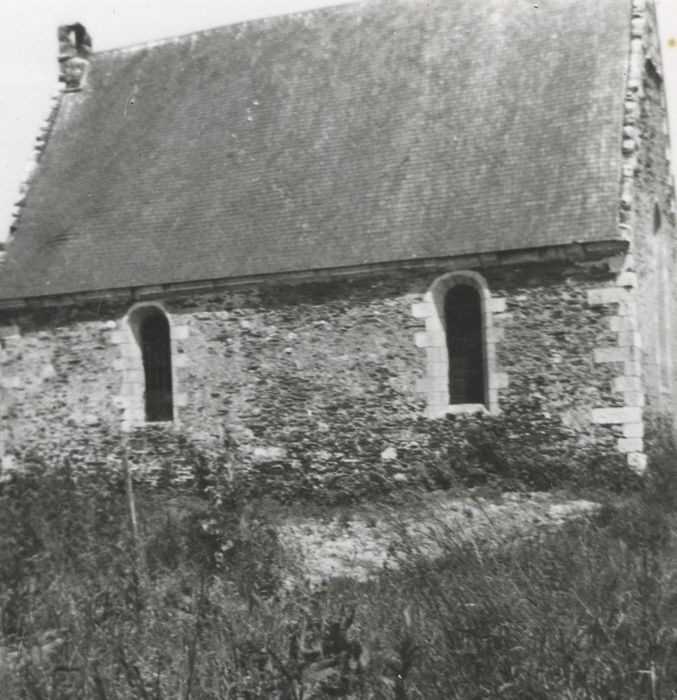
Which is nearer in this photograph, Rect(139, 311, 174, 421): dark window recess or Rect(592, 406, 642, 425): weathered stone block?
Rect(592, 406, 642, 425): weathered stone block

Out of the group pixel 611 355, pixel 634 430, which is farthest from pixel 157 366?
pixel 634 430

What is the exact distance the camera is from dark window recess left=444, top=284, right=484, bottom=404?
12656mm

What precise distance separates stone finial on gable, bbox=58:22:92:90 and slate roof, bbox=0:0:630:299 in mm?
534

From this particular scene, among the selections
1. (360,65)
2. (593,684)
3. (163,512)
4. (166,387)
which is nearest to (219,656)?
(593,684)

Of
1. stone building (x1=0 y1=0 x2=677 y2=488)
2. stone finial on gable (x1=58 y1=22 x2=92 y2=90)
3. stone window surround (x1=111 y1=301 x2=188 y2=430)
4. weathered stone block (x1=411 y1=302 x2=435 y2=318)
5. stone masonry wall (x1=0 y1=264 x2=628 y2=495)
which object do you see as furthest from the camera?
stone finial on gable (x1=58 y1=22 x2=92 y2=90)

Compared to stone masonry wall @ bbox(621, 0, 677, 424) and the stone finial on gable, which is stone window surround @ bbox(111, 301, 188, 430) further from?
stone masonry wall @ bbox(621, 0, 677, 424)

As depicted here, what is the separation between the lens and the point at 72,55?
17.5 metres

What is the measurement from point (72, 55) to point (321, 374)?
7.98 metres

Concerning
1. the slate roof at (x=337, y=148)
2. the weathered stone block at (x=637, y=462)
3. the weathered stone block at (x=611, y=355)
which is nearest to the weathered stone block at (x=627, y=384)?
the weathered stone block at (x=611, y=355)

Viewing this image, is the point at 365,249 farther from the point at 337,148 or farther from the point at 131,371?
the point at 131,371

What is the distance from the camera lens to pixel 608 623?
663cm

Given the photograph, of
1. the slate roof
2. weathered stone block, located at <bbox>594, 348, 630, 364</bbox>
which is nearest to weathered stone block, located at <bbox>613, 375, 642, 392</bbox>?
weathered stone block, located at <bbox>594, 348, 630, 364</bbox>

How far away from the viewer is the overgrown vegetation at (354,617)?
622cm

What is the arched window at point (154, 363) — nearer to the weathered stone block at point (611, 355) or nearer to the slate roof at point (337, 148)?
the slate roof at point (337, 148)
